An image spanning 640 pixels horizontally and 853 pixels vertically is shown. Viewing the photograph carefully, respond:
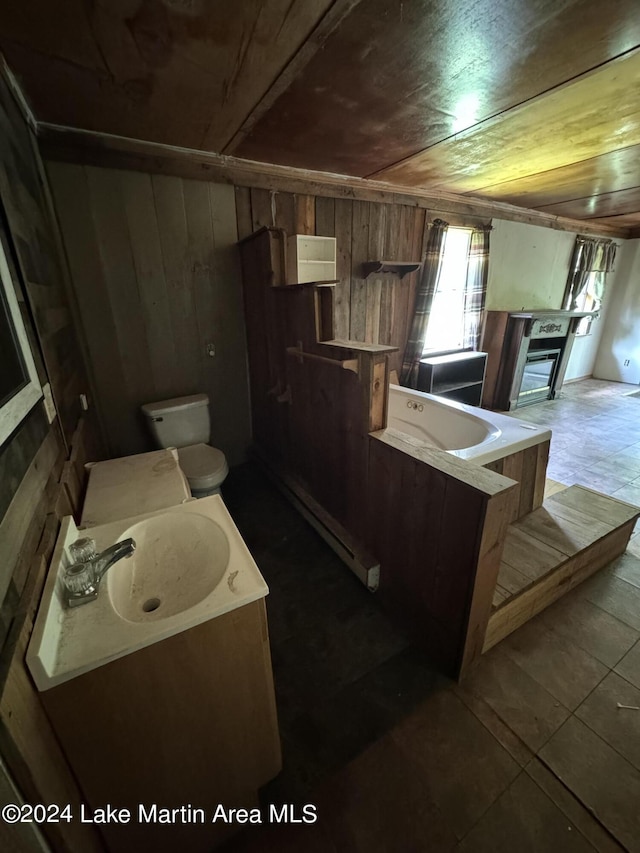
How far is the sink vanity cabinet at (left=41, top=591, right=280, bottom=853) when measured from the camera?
0.74 metres

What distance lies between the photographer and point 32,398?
996mm

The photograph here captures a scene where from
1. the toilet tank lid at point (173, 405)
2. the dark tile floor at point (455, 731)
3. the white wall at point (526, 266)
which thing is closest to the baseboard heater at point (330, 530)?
the dark tile floor at point (455, 731)

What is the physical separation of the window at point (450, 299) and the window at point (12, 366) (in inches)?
134

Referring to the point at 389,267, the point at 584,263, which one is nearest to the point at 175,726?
the point at 389,267

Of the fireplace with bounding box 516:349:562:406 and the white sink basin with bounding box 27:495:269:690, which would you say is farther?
the fireplace with bounding box 516:349:562:406

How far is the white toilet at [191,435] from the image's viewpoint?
2.14 meters

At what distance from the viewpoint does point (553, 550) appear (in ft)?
5.64

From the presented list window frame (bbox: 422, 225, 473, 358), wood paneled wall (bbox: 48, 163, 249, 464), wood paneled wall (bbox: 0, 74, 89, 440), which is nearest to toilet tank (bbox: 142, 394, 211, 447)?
wood paneled wall (bbox: 48, 163, 249, 464)

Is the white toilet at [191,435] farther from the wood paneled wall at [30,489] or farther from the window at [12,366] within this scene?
the window at [12,366]

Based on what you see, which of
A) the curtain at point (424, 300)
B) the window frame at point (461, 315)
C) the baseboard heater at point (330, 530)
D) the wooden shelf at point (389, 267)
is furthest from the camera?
the window frame at point (461, 315)

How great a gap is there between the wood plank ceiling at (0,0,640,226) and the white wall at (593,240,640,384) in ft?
13.7

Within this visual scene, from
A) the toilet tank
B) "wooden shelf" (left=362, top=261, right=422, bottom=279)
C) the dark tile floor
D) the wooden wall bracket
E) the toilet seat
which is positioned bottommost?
the dark tile floor

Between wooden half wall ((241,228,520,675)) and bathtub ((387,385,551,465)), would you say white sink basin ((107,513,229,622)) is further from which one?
bathtub ((387,385,551,465))

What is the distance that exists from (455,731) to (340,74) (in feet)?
8.39
